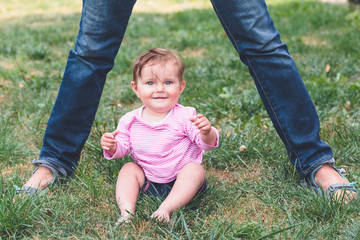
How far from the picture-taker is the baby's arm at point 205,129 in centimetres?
192

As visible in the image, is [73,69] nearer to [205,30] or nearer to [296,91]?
[296,91]

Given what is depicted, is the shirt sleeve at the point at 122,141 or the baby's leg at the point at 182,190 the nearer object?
the baby's leg at the point at 182,190

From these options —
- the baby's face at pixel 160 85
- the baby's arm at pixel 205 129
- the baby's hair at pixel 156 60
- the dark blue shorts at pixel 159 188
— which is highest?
the baby's hair at pixel 156 60

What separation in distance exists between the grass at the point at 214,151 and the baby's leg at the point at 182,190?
4 centimetres

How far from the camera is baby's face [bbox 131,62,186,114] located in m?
2.14

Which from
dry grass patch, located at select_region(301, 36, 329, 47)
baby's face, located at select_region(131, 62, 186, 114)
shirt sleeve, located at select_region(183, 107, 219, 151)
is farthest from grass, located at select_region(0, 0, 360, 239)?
baby's face, located at select_region(131, 62, 186, 114)

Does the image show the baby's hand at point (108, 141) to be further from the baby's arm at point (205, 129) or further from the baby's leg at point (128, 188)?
the baby's arm at point (205, 129)

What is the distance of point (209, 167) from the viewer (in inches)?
101

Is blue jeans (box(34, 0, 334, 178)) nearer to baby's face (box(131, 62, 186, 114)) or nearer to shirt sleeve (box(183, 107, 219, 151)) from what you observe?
baby's face (box(131, 62, 186, 114))

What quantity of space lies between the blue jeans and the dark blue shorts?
471 mm

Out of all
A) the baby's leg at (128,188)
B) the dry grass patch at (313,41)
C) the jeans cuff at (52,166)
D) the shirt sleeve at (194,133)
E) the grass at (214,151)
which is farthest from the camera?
the dry grass patch at (313,41)

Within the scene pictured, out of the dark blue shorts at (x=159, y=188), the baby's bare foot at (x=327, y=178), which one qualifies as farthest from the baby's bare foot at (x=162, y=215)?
the baby's bare foot at (x=327, y=178)

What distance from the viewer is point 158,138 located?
2.15 metres

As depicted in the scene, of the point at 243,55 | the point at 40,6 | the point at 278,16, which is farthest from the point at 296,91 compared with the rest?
the point at 40,6
